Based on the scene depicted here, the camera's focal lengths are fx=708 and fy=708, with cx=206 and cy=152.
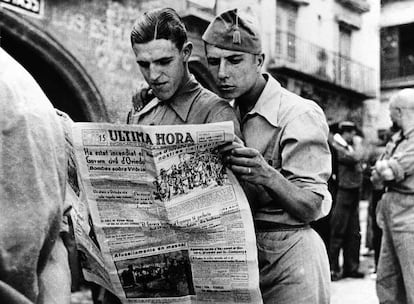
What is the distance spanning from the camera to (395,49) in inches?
468

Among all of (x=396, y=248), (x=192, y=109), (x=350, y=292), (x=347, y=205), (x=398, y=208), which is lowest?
(x=350, y=292)

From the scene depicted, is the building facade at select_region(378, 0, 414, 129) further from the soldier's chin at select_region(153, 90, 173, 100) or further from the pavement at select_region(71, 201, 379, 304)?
the soldier's chin at select_region(153, 90, 173, 100)

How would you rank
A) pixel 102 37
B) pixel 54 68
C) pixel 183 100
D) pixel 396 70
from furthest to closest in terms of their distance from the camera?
pixel 396 70 < pixel 102 37 < pixel 54 68 < pixel 183 100

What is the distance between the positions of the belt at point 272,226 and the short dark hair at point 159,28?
612mm

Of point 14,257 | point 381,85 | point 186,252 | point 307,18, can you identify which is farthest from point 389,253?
point 381,85

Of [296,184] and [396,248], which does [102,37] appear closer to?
[396,248]

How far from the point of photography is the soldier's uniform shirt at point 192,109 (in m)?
2.21

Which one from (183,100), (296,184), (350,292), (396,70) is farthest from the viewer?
(396,70)

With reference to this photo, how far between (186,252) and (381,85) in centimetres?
1140

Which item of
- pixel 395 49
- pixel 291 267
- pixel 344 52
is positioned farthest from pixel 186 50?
pixel 395 49

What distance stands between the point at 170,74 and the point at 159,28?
143 mm

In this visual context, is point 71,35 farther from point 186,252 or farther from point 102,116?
point 186,252

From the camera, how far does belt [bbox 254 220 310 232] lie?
7.31 feet

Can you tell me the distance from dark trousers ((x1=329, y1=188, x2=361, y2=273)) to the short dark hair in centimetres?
552
